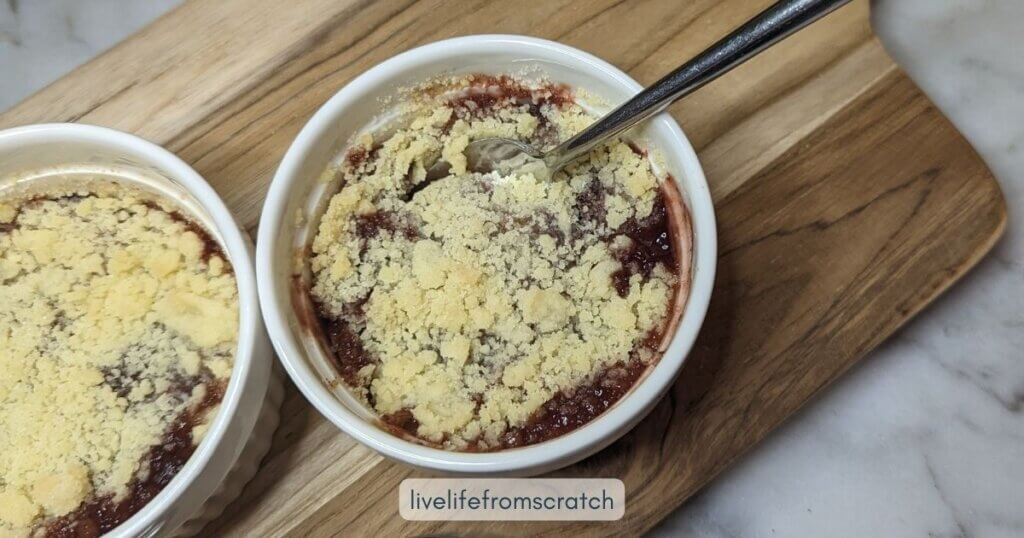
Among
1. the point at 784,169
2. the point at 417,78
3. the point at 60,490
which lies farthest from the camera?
the point at 784,169

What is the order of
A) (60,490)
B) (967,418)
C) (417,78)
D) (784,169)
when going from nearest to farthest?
(60,490) → (417,78) → (784,169) → (967,418)

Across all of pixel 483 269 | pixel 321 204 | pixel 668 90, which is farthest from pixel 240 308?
pixel 668 90

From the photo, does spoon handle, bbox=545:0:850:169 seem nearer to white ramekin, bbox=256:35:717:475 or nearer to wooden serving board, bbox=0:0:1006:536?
white ramekin, bbox=256:35:717:475

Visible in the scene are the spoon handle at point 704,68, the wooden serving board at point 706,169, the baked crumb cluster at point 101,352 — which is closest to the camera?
the spoon handle at point 704,68

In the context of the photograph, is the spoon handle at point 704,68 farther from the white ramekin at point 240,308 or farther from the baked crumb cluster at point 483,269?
the white ramekin at point 240,308

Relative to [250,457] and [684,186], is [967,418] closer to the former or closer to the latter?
[684,186]

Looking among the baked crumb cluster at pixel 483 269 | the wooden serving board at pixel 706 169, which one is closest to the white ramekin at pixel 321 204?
the baked crumb cluster at pixel 483 269

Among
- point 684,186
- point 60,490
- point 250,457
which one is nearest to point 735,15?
point 684,186
